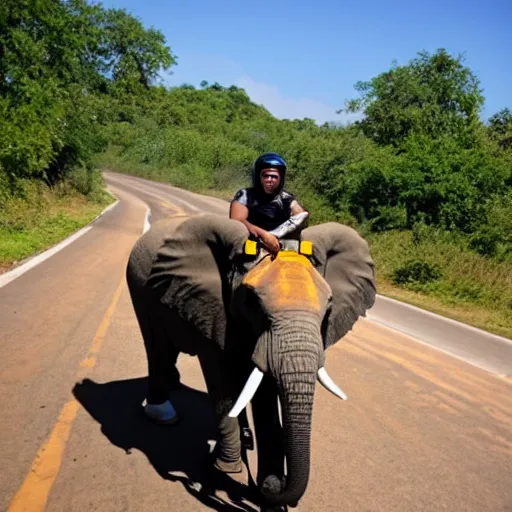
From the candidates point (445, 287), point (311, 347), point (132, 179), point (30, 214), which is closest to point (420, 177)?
point (445, 287)

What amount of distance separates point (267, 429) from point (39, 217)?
18695mm

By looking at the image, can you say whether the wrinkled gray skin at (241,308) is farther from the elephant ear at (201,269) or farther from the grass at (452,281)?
the grass at (452,281)

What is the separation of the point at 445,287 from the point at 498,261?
221 cm

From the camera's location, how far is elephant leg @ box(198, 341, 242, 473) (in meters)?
4.20

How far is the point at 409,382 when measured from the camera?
741 cm

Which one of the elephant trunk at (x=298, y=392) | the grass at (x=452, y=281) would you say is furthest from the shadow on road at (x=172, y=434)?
the grass at (x=452, y=281)

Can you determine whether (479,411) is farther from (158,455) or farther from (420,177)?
(420,177)

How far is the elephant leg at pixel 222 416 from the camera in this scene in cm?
420

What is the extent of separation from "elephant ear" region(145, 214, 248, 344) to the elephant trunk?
89cm

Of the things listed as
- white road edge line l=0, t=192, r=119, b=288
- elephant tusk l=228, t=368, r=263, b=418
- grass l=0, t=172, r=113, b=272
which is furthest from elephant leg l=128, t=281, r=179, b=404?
grass l=0, t=172, r=113, b=272

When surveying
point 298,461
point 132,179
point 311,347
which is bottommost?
point 132,179

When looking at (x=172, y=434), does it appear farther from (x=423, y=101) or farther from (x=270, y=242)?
(x=423, y=101)

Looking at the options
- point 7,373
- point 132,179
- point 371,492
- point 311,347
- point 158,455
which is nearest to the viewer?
point 311,347

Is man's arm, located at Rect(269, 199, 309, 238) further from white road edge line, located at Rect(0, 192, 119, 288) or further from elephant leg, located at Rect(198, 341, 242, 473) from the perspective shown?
white road edge line, located at Rect(0, 192, 119, 288)
